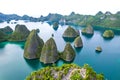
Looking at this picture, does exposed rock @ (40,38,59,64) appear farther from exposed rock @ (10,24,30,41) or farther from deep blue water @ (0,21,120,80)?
exposed rock @ (10,24,30,41)

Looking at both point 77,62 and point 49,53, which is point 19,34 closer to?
point 49,53

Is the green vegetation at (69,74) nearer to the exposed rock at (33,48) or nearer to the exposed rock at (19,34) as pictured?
the exposed rock at (33,48)

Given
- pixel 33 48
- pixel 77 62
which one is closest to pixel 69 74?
pixel 77 62

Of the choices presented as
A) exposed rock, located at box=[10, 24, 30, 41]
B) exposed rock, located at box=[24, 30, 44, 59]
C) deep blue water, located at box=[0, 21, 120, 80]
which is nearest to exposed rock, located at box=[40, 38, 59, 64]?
deep blue water, located at box=[0, 21, 120, 80]

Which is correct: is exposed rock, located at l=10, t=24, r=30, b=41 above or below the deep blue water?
above

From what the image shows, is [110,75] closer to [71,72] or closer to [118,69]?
[118,69]

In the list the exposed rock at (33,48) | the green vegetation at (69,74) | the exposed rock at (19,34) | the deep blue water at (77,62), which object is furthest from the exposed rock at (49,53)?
the exposed rock at (19,34)

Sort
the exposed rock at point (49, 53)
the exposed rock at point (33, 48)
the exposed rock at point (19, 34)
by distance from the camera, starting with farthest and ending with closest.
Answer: the exposed rock at point (19, 34) → the exposed rock at point (33, 48) → the exposed rock at point (49, 53)

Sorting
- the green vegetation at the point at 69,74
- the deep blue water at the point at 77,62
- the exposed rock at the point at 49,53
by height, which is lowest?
the deep blue water at the point at 77,62
